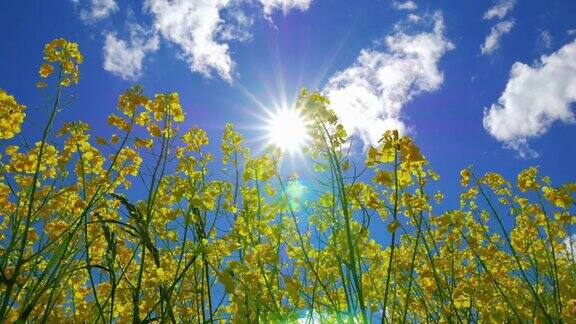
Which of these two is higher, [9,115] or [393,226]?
[9,115]

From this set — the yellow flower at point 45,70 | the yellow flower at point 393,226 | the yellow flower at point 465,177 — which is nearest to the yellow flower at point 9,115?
the yellow flower at point 45,70

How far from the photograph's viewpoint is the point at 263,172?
4.14m

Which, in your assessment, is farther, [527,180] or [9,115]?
[527,180]

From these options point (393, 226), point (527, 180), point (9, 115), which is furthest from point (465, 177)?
point (9, 115)

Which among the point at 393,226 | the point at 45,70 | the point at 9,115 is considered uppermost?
the point at 45,70

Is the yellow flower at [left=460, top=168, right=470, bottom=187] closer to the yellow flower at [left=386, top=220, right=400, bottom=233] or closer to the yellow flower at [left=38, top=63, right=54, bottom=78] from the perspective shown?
the yellow flower at [left=386, top=220, right=400, bottom=233]

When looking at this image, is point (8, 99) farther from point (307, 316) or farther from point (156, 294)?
point (307, 316)

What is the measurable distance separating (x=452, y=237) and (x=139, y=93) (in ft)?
8.46

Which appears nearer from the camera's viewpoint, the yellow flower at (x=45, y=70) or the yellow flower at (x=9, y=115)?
the yellow flower at (x=9, y=115)

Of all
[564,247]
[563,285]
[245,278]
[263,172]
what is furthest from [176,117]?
[564,247]

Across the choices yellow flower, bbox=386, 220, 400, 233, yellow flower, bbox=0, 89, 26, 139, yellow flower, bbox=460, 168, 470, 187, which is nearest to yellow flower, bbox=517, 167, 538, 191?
yellow flower, bbox=460, 168, 470, 187

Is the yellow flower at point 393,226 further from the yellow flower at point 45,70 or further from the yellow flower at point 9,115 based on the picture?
the yellow flower at point 45,70

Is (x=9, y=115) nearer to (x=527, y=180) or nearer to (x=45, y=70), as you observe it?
(x=45, y=70)

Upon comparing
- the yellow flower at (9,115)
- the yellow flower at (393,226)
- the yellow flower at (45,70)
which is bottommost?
the yellow flower at (393,226)
